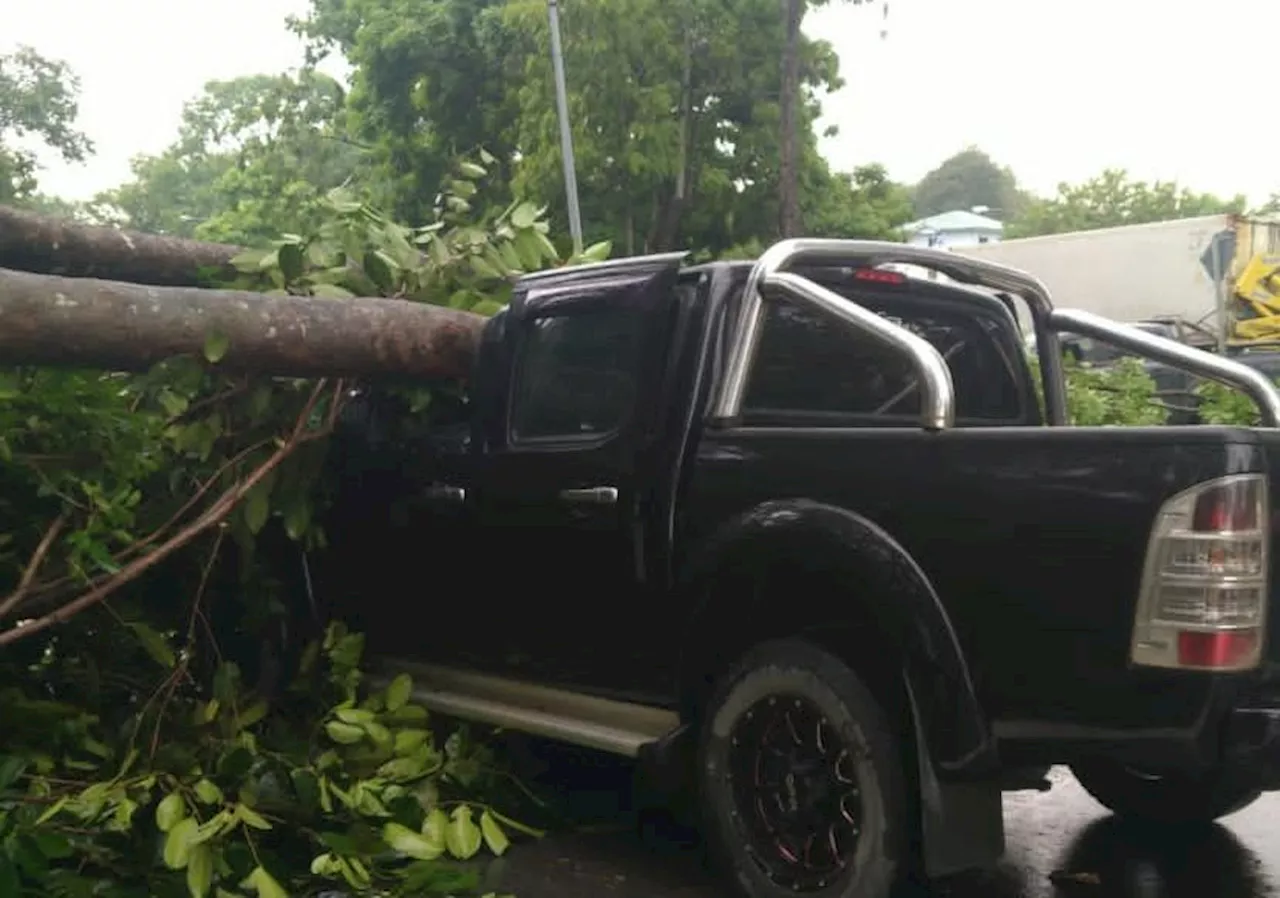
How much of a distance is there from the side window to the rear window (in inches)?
16.7

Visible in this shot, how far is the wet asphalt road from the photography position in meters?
4.43

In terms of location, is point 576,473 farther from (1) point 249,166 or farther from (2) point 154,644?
(1) point 249,166

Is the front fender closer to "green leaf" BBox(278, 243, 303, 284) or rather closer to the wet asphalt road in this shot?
the wet asphalt road

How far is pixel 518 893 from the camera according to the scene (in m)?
4.42

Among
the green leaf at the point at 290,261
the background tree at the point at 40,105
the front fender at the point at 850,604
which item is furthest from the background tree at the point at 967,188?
the front fender at the point at 850,604

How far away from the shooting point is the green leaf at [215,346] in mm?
4668

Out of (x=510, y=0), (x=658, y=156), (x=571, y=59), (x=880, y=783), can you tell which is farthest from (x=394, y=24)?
(x=880, y=783)

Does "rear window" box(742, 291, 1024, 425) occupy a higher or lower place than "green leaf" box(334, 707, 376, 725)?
higher

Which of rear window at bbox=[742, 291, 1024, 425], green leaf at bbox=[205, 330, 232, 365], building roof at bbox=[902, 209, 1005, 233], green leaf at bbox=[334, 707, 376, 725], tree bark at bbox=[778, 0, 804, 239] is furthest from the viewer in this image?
building roof at bbox=[902, 209, 1005, 233]

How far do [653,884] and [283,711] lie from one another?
5.57 ft

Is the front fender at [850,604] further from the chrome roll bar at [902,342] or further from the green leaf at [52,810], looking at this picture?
the green leaf at [52,810]

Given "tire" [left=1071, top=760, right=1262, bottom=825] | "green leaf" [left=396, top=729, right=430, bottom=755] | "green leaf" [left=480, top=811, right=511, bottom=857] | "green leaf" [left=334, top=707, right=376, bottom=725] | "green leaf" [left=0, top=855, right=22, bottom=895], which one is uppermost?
"green leaf" [left=0, top=855, right=22, bottom=895]

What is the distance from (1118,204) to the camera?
66.4 m

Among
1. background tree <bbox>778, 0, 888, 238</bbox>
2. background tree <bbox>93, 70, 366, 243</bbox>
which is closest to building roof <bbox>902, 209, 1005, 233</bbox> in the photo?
background tree <bbox>93, 70, 366, 243</bbox>
